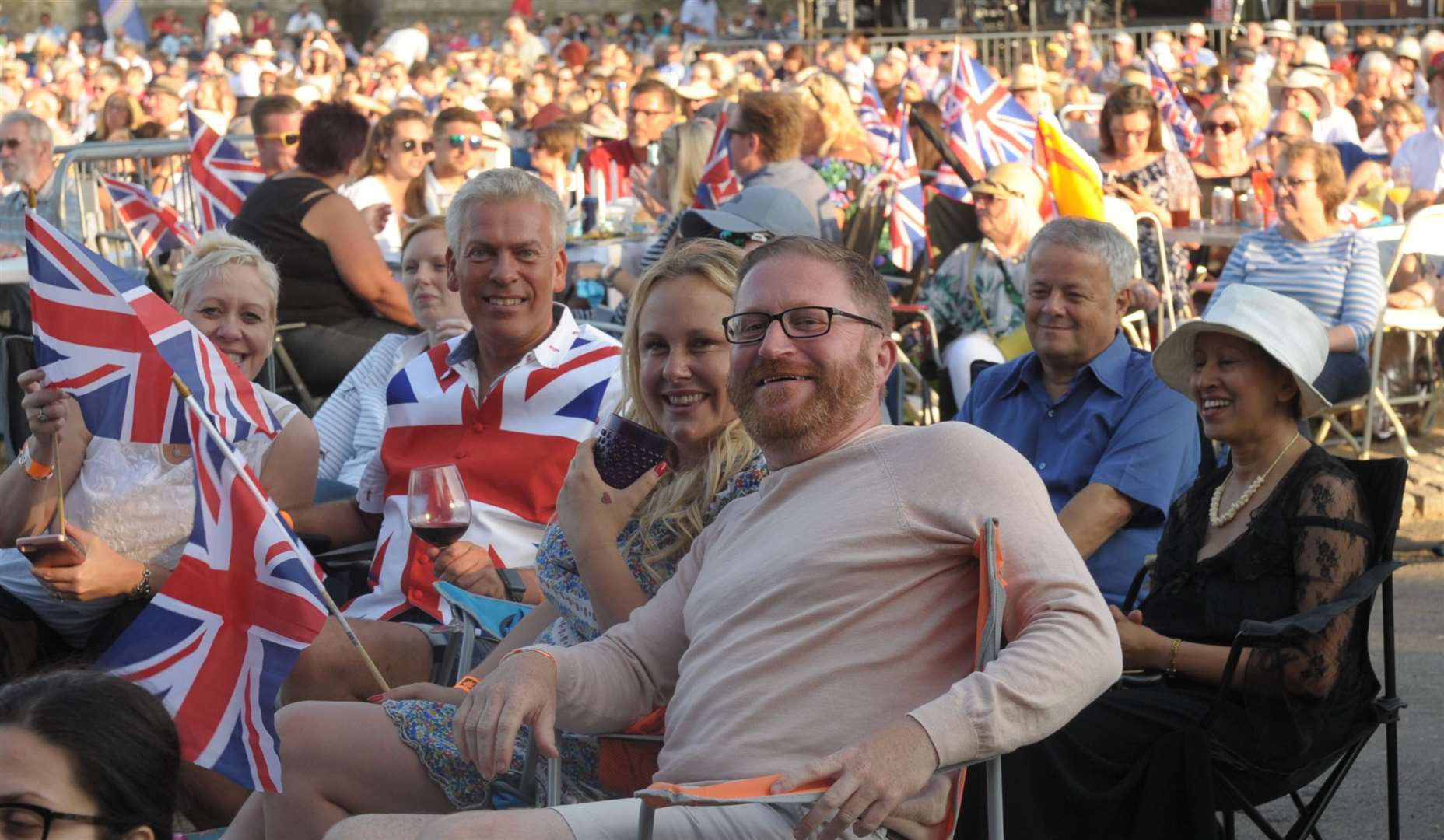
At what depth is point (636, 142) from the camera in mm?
11578

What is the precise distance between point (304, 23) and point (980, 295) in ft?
96.2

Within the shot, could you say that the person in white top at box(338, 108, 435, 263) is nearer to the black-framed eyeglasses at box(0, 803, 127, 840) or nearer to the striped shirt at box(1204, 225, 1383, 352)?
the striped shirt at box(1204, 225, 1383, 352)

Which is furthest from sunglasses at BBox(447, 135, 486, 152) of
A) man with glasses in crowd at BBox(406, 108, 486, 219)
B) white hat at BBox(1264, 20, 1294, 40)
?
white hat at BBox(1264, 20, 1294, 40)

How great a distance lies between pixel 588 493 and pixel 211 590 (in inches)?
28.6

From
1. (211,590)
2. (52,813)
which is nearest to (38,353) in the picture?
(211,590)

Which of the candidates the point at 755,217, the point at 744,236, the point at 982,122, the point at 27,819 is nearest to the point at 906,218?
the point at 982,122

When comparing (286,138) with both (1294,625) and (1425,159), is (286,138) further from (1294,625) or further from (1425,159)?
(1294,625)

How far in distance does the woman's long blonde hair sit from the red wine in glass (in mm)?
401

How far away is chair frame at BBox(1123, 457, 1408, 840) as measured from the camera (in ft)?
10.9

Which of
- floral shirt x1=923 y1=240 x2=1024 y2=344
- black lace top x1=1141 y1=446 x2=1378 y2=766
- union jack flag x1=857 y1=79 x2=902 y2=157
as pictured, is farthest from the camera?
union jack flag x1=857 y1=79 x2=902 y2=157

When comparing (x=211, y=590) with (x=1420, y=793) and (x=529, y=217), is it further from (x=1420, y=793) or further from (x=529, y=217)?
(x=1420, y=793)

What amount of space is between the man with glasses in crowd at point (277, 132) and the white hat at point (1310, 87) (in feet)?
21.0

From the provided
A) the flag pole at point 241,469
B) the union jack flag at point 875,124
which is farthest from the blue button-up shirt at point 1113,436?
the union jack flag at point 875,124

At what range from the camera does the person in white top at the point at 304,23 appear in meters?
33.8
